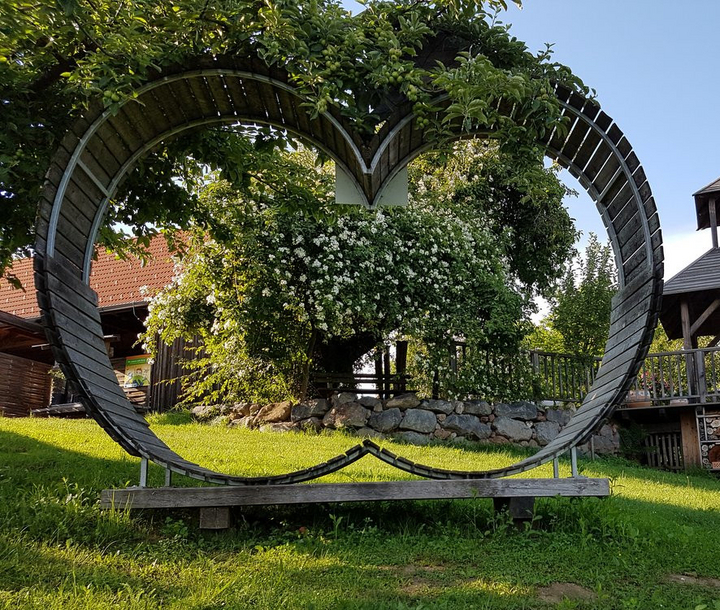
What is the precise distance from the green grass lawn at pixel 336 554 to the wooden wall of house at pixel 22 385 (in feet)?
31.0

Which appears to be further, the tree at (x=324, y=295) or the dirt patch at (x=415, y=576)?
the tree at (x=324, y=295)

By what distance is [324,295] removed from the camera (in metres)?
10.0

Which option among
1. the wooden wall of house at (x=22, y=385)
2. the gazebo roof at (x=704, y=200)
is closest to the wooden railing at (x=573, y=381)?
the gazebo roof at (x=704, y=200)

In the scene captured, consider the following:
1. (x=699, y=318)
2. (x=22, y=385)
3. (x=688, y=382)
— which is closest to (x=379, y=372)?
(x=688, y=382)

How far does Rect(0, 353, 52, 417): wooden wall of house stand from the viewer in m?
14.4

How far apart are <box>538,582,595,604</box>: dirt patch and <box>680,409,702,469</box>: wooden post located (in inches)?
384

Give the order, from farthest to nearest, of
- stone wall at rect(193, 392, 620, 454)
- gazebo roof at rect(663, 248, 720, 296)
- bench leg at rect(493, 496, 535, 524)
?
gazebo roof at rect(663, 248, 720, 296) < stone wall at rect(193, 392, 620, 454) < bench leg at rect(493, 496, 535, 524)

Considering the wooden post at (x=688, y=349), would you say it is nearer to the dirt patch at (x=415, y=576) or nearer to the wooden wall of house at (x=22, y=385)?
the dirt patch at (x=415, y=576)

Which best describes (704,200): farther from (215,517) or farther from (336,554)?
(215,517)

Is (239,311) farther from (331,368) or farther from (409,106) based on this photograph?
(409,106)

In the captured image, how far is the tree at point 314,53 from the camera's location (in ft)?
13.7

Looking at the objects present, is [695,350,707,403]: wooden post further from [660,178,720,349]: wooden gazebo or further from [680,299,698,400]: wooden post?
[660,178,720,349]: wooden gazebo

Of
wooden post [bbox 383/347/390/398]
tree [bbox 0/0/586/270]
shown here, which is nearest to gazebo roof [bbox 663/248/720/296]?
wooden post [bbox 383/347/390/398]

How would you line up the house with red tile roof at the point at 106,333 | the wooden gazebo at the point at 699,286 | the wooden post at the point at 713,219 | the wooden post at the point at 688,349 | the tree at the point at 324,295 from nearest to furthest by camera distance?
the tree at the point at 324,295 → the wooden post at the point at 688,349 → the wooden gazebo at the point at 699,286 → the wooden post at the point at 713,219 → the house with red tile roof at the point at 106,333
